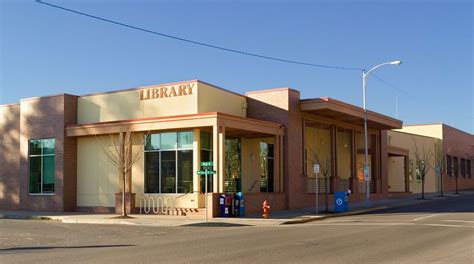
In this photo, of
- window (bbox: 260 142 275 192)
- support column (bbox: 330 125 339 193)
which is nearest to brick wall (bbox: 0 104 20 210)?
window (bbox: 260 142 275 192)

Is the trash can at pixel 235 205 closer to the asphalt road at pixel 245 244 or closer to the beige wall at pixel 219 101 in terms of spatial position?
the asphalt road at pixel 245 244

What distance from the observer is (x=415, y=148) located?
59031 mm

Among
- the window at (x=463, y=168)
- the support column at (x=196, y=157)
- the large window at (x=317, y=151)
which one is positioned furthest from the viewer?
the window at (x=463, y=168)

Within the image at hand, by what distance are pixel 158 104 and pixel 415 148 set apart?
35.6 m

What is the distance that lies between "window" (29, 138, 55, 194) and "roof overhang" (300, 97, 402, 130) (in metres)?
15.7

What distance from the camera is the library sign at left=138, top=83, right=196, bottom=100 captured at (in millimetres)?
30859

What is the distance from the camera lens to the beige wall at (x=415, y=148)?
5673 cm

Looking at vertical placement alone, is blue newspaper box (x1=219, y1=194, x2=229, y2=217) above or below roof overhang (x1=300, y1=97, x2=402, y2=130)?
below

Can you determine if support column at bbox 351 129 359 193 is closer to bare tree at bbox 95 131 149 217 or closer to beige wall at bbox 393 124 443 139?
bare tree at bbox 95 131 149 217

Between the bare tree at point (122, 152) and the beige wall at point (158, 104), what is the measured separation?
1.38 m

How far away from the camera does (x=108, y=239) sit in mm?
18891

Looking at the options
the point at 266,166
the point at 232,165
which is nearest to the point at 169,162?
the point at 232,165

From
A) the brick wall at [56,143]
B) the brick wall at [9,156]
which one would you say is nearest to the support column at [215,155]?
the brick wall at [56,143]

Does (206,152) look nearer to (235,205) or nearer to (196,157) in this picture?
(196,157)
